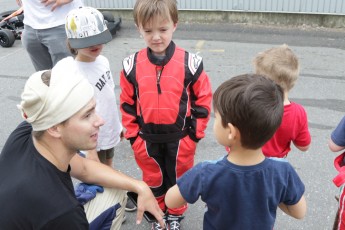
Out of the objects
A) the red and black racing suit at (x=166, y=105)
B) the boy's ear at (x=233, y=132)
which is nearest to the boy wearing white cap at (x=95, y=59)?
the red and black racing suit at (x=166, y=105)

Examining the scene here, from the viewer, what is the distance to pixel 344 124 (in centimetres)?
210

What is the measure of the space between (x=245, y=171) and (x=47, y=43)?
2.55 m

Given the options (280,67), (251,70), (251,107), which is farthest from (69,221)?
(251,70)

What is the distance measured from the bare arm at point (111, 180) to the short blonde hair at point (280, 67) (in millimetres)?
954

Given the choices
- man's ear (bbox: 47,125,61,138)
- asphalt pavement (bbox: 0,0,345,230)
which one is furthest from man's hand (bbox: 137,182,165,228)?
asphalt pavement (bbox: 0,0,345,230)

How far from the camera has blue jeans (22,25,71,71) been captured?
3.49 metres

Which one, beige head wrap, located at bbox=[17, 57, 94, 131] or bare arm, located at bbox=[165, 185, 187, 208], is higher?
beige head wrap, located at bbox=[17, 57, 94, 131]

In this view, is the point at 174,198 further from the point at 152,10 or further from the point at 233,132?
the point at 152,10

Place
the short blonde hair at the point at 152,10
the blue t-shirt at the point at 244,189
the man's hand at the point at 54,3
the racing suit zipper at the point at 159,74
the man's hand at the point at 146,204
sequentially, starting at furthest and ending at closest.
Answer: the man's hand at the point at 54,3, the racing suit zipper at the point at 159,74, the short blonde hair at the point at 152,10, the man's hand at the point at 146,204, the blue t-shirt at the point at 244,189

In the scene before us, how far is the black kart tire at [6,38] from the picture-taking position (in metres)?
7.16

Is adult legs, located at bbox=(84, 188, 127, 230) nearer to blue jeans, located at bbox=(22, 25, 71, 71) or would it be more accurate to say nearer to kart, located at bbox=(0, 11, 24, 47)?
blue jeans, located at bbox=(22, 25, 71, 71)

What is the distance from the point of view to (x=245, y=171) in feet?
5.22

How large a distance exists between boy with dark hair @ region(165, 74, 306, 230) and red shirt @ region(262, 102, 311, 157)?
0.55 m

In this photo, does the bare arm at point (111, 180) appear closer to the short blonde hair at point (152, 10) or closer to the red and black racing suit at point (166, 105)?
the red and black racing suit at point (166, 105)
